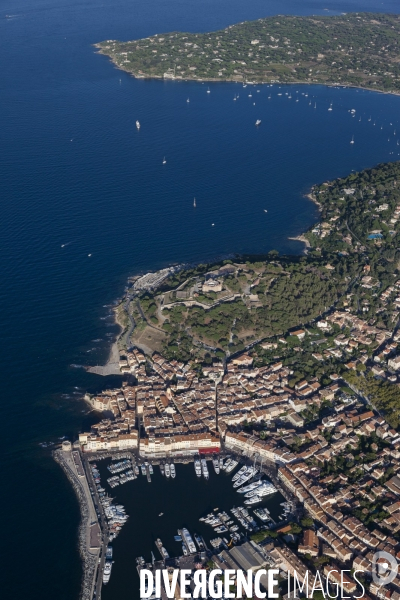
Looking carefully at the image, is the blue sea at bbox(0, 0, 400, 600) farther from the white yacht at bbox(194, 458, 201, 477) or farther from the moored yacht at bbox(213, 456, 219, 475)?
the moored yacht at bbox(213, 456, 219, 475)

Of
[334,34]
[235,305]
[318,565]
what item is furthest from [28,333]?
[334,34]

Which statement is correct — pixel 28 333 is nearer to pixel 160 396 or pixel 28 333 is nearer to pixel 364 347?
pixel 160 396

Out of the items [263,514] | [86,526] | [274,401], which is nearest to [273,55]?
[274,401]

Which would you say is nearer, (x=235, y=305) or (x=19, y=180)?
(x=235, y=305)

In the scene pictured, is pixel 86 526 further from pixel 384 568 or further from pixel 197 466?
pixel 384 568

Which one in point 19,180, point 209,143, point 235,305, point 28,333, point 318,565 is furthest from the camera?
point 209,143

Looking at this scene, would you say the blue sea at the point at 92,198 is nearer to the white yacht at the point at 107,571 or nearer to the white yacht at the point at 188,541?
the white yacht at the point at 107,571
